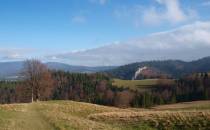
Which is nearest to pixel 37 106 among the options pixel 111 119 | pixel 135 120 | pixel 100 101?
pixel 111 119

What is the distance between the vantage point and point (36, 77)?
81.8 meters

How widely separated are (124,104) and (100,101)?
2239 cm

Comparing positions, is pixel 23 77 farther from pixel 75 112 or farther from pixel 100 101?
pixel 100 101

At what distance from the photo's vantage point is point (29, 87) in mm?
82812

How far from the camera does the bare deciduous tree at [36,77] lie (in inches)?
3206

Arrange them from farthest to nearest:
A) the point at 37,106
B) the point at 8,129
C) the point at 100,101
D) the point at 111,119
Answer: the point at 100,101 → the point at 37,106 → the point at 111,119 → the point at 8,129

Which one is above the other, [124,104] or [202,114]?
[202,114]

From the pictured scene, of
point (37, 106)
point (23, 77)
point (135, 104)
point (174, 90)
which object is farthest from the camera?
point (174, 90)

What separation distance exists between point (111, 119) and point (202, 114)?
990cm

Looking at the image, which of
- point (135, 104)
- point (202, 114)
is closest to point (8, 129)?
point (202, 114)

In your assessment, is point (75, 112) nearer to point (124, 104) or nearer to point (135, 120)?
point (135, 120)

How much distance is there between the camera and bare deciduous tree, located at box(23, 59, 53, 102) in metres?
81.4

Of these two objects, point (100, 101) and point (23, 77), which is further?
point (100, 101)

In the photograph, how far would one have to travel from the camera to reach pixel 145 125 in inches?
1264
